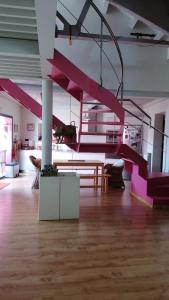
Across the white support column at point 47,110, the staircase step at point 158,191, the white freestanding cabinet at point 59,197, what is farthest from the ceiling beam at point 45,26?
the staircase step at point 158,191

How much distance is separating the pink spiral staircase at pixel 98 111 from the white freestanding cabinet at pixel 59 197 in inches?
33.4

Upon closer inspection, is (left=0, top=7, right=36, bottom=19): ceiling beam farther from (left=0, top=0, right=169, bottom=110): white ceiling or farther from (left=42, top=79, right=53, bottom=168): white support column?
(left=42, top=79, right=53, bottom=168): white support column

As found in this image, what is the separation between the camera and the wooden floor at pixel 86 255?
2.34 meters

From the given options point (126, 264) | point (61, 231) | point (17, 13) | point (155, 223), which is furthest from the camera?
point (155, 223)

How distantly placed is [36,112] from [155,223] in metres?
3.25

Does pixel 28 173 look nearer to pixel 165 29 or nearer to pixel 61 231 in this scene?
pixel 61 231

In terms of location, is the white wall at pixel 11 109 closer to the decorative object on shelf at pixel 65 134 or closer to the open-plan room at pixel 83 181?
the open-plan room at pixel 83 181

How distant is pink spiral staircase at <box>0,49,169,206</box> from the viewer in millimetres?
3883

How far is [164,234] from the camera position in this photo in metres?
3.80

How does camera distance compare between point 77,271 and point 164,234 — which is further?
point 164,234

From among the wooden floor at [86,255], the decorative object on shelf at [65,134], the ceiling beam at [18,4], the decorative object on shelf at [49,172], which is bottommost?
the wooden floor at [86,255]

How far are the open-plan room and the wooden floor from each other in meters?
0.01

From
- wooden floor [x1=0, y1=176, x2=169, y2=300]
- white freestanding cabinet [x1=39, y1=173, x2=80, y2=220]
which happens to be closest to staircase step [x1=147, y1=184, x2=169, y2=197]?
wooden floor [x1=0, y1=176, x2=169, y2=300]

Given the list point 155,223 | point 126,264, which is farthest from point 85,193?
point 126,264
